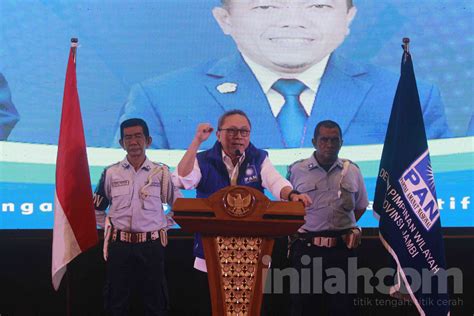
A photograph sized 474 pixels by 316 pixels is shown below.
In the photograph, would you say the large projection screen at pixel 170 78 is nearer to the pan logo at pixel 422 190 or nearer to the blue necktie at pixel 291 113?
the blue necktie at pixel 291 113

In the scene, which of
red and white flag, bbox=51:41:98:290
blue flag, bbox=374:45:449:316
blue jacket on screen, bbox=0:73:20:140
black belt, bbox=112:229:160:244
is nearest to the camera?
blue flag, bbox=374:45:449:316

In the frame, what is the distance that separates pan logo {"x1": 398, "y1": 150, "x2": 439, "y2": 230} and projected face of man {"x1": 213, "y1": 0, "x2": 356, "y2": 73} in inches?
41.7

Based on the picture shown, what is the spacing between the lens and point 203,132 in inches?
176

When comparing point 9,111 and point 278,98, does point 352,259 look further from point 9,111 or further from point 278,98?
point 9,111

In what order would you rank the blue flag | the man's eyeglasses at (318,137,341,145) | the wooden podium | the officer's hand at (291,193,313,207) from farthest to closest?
the man's eyeglasses at (318,137,341,145) < the blue flag < the officer's hand at (291,193,313,207) < the wooden podium

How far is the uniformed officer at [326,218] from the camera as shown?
4316 millimetres

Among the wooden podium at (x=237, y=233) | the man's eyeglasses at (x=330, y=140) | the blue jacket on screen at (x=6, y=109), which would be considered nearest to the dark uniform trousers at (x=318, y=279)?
the man's eyeglasses at (x=330, y=140)

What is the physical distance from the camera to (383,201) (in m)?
4.13

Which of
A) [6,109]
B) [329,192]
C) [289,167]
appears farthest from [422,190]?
[6,109]

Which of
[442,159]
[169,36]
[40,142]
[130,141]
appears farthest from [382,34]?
[40,142]

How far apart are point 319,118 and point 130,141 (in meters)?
1.28

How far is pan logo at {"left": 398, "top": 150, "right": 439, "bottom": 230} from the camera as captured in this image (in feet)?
13.1

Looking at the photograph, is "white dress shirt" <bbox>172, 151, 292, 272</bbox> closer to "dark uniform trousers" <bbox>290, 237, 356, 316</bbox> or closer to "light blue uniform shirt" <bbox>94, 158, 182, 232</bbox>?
"light blue uniform shirt" <bbox>94, 158, 182, 232</bbox>

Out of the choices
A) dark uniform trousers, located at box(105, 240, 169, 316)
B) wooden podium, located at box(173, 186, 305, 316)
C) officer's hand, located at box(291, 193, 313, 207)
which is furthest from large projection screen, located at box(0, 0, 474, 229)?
wooden podium, located at box(173, 186, 305, 316)
